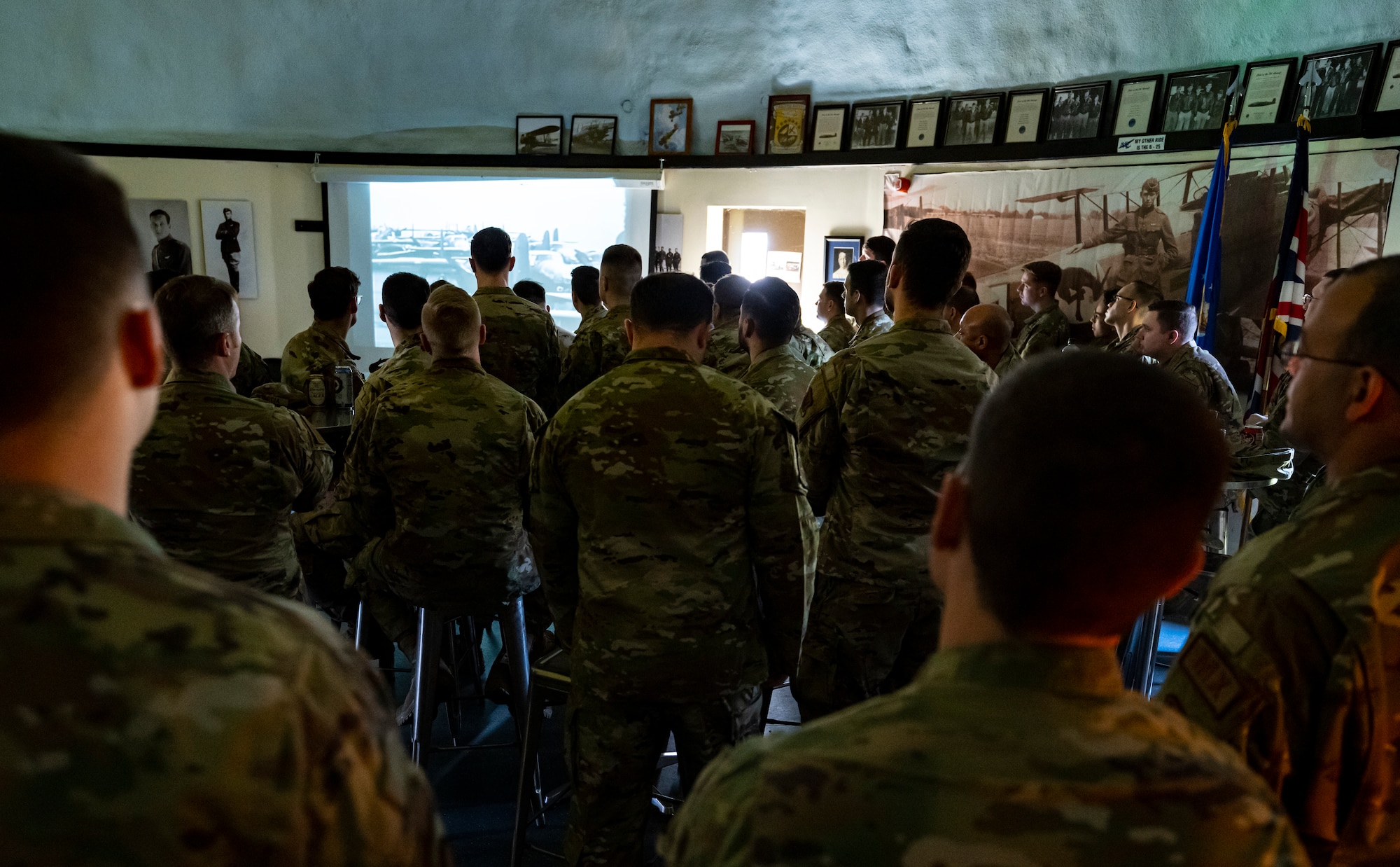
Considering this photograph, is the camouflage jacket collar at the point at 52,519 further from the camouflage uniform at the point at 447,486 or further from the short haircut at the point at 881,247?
the short haircut at the point at 881,247

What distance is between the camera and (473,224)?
855 centimetres

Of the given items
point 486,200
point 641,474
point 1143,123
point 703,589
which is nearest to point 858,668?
point 703,589

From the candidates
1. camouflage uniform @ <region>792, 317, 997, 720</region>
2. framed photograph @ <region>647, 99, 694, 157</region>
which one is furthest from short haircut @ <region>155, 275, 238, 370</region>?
framed photograph @ <region>647, 99, 694, 157</region>

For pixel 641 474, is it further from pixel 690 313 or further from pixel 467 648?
pixel 467 648

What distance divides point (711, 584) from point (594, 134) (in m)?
6.94

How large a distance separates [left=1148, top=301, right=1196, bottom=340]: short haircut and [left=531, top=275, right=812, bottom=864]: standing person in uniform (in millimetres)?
3335

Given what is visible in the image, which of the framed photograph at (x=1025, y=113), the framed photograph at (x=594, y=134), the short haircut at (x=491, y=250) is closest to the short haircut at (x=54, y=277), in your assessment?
the short haircut at (x=491, y=250)

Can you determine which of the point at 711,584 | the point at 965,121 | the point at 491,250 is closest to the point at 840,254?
the point at 965,121

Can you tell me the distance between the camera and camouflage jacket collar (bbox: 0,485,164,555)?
732 millimetres

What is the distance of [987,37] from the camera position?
22.1 ft

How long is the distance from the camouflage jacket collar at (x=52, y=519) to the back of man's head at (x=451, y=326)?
2.08m

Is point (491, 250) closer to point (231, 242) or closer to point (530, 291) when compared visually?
point (530, 291)

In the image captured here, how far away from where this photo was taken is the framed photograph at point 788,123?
7727 mm

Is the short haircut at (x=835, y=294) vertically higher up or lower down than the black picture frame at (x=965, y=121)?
lower down
